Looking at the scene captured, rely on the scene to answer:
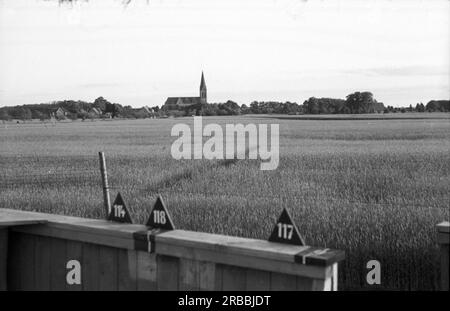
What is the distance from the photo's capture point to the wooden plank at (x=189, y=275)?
2.98 metres

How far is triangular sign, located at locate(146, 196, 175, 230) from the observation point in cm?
321

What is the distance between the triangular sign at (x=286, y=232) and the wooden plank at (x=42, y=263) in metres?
1.52

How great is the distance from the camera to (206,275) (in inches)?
116

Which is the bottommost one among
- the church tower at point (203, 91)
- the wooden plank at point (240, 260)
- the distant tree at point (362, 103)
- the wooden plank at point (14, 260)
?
the wooden plank at point (14, 260)

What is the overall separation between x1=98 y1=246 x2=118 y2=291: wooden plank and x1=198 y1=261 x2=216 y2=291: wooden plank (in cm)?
60

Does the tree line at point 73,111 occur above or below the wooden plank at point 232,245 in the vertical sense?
above

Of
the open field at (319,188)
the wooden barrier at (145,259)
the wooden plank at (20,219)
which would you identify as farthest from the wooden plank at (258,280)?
the wooden plank at (20,219)

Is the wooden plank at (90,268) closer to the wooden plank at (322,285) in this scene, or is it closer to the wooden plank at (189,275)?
the wooden plank at (189,275)

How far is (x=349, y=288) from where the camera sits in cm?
379

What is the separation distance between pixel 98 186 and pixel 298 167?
6.03 feet

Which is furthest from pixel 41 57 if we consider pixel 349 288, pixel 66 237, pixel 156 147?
pixel 349 288

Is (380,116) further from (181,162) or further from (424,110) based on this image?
(181,162)
